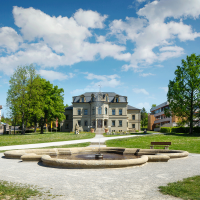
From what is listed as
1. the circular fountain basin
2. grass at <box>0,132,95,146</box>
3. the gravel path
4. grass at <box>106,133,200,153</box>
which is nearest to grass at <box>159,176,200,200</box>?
the gravel path

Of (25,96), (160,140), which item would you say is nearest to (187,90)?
(160,140)

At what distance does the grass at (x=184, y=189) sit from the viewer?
552 cm

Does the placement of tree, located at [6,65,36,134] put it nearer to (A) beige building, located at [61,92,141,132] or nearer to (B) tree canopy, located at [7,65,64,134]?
(B) tree canopy, located at [7,65,64,134]

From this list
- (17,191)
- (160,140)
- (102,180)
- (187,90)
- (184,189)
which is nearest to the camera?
(17,191)

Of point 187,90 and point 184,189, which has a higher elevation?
point 187,90

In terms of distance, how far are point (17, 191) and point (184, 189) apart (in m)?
4.95

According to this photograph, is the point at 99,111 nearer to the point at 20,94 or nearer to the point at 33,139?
the point at 20,94

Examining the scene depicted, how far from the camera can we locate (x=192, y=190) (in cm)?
597

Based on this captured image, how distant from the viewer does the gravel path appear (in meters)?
5.71

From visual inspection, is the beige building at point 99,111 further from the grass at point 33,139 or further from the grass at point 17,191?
the grass at point 17,191

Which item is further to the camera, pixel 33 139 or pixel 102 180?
pixel 33 139

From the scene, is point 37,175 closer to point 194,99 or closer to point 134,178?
point 134,178

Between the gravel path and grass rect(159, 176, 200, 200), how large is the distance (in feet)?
0.96

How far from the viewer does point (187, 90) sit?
125ft
